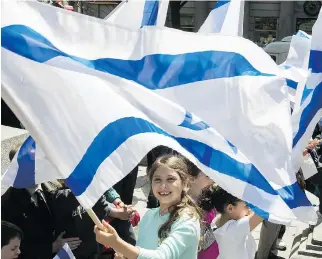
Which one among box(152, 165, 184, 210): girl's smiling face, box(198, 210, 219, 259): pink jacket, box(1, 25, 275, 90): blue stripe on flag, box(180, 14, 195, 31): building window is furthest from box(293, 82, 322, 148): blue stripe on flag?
box(180, 14, 195, 31): building window

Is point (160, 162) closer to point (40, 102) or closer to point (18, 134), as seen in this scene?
point (40, 102)

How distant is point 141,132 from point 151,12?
1.86 m

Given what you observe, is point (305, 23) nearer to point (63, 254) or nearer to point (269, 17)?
point (269, 17)

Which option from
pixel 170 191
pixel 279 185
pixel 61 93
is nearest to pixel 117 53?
pixel 61 93

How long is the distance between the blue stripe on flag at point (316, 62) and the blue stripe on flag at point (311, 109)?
11 cm

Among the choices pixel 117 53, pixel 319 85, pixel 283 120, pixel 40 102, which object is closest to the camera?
pixel 40 102

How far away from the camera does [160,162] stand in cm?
307

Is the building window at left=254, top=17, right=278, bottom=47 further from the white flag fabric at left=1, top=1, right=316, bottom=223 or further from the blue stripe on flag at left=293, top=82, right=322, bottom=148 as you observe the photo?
the white flag fabric at left=1, top=1, right=316, bottom=223

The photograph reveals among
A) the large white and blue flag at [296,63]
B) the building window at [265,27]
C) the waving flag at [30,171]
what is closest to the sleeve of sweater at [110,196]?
the waving flag at [30,171]

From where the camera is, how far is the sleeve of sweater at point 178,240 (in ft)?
8.86

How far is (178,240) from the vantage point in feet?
9.14

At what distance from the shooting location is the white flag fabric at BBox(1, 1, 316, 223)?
2498 mm

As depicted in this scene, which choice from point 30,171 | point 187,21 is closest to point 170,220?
point 30,171

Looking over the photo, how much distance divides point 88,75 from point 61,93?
184mm
